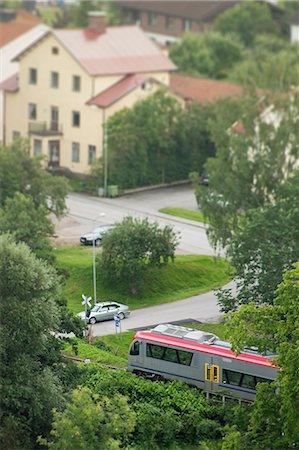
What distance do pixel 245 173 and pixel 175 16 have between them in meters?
84.1

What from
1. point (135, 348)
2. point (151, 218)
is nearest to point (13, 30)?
point (151, 218)

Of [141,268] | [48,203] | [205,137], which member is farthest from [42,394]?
[205,137]

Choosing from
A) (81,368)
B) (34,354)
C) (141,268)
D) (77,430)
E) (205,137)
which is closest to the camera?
(77,430)

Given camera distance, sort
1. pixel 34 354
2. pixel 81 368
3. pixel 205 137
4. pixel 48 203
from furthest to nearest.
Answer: pixel 205 137
pixel 48 203
pixel 81 368
pixel 34 354

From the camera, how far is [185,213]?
81.7 meters

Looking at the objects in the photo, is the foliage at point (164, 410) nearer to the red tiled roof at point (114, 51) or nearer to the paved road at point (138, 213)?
the paved road at point (138, 213)

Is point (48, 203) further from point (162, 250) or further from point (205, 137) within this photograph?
point (205, 137)

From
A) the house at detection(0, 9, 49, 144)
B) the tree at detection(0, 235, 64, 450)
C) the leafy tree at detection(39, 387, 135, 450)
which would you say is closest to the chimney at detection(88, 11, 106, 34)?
the house at detection(0, 9, 49, 144)

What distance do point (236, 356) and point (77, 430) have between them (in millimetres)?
8706

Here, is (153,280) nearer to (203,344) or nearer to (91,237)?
(91,237)

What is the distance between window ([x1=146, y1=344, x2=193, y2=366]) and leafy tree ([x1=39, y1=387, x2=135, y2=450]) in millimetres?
8814

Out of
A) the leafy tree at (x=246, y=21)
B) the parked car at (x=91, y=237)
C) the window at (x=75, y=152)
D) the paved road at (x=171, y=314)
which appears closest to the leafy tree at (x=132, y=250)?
the paved road at (x=171, y=314)

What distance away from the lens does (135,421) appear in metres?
42.8

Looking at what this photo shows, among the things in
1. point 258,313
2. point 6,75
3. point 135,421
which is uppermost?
point 6,75
